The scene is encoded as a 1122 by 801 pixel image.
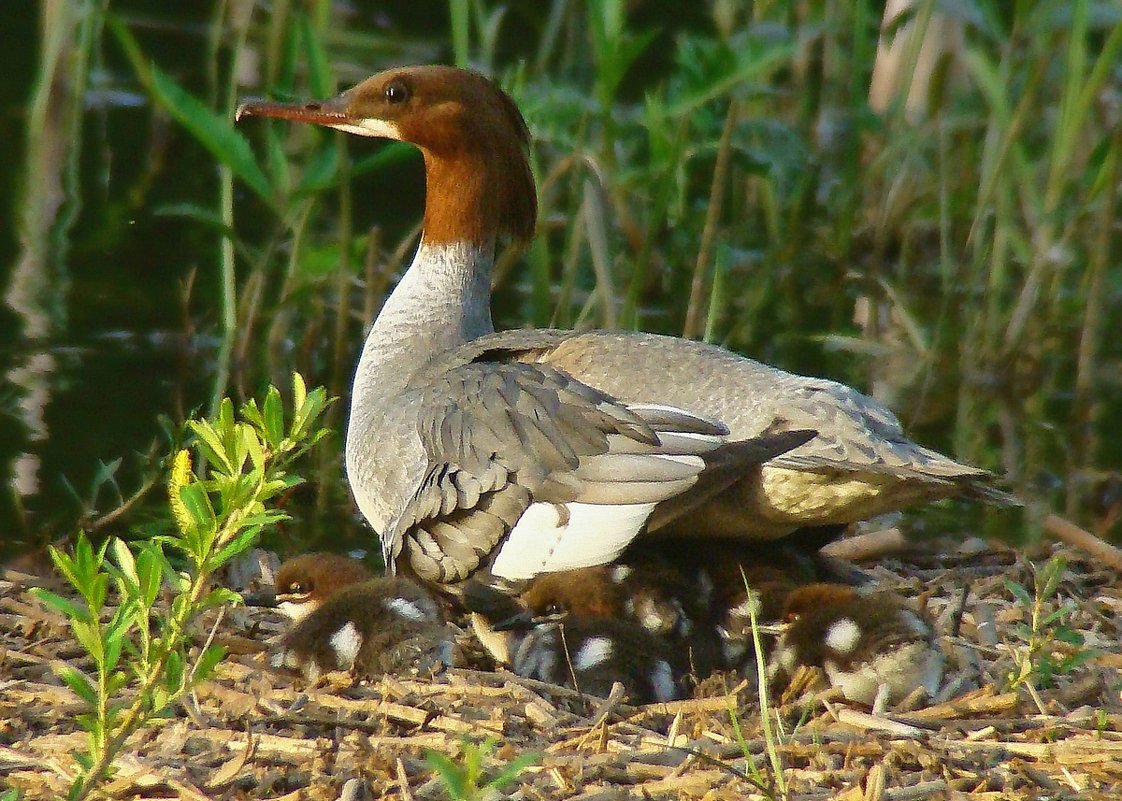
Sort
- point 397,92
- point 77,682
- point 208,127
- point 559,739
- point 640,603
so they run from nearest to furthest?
point 77,682 < point 559,739 < point 640,603 < point 397,92 < point 208,127

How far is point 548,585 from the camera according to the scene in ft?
13.3

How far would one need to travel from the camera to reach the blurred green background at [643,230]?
19.4 ft

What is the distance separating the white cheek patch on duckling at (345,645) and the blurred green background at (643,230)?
1226 millimetres

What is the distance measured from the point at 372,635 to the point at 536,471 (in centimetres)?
56

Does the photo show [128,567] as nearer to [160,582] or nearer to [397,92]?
[160,582]

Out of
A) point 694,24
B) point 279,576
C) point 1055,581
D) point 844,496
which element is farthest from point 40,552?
point 694,24

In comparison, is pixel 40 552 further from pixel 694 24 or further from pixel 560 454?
pixel 694 24

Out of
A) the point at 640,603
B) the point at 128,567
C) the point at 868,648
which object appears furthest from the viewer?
the point at 640,603

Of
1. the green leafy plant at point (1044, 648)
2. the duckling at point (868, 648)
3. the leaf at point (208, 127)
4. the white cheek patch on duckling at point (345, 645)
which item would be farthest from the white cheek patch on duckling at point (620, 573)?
the leaf at point (208, 127)

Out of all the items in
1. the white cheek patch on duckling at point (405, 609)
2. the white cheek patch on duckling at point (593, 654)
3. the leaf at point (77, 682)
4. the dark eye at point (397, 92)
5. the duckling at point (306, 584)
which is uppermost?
the dark eye at point (397, 92)

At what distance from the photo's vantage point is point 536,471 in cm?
409

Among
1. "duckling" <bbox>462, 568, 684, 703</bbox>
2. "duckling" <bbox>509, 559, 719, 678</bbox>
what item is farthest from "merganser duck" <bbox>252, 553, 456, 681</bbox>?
"duckling" <bbox>509, 559, 719, 678</bbox>

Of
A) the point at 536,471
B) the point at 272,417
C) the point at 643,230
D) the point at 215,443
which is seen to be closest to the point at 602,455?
the point at 536,471

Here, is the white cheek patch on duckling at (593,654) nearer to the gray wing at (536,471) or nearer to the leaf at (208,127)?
the gray wing at (536,471)
